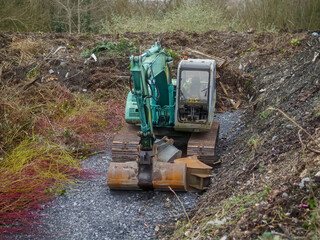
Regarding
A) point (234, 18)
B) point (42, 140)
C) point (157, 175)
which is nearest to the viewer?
point (157, 175)

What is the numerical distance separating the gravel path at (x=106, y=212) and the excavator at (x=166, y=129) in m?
0.21

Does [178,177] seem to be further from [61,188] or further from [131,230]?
[61,188]

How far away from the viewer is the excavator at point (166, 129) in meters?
6.86

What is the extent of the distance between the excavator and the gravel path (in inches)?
8.1

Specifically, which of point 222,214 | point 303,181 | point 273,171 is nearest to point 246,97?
point 273,171

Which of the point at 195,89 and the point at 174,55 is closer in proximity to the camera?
the point at 195,89

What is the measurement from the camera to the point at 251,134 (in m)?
8.46

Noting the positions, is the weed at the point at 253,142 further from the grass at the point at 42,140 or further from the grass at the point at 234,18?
the grass at the point at 234,18

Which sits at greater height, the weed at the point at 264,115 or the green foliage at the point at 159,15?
the weed at the point at 264,115

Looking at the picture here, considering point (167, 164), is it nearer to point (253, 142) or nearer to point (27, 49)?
point (253, 142)

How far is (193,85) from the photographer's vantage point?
789cm

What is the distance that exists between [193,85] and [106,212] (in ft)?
9.08

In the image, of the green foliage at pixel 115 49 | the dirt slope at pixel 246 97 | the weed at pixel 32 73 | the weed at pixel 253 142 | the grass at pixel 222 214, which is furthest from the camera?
the green foliage at pixel 115 49

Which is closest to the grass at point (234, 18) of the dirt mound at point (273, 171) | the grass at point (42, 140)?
the dirt mound at point (273, 171)
